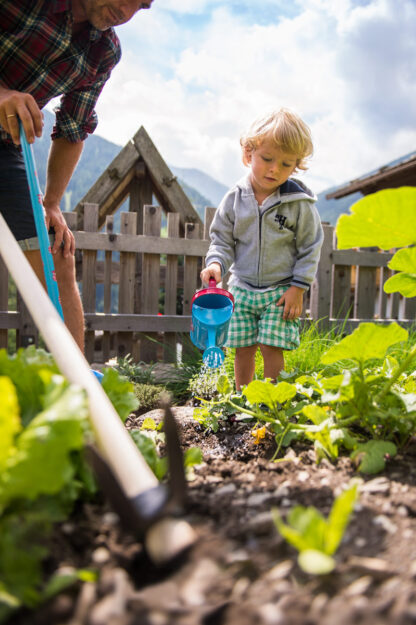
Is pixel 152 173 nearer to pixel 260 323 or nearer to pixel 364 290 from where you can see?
pixel 364 290

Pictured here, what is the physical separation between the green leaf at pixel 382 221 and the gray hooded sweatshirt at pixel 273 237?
1.73 metres

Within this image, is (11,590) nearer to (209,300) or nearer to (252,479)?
(252,479)

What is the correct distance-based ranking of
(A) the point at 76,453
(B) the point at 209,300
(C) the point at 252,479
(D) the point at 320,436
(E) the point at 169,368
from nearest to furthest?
(A) the point at 76,453
(C) the point at 252,479
(D) the point at 320,436
(B) the point at 209,300
(E) the point at 169,368

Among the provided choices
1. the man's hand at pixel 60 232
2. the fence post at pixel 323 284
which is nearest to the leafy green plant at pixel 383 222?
the man's hand at pixel 60 232

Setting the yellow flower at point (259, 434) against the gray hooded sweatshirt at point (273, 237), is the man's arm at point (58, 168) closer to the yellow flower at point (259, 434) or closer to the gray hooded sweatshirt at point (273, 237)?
the gray hooded sweatshirt at point (273, 237)

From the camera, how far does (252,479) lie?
0.92 metres

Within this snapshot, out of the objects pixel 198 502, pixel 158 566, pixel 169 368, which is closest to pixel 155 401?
pixel 169 368

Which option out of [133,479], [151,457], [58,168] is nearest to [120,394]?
[151,457]

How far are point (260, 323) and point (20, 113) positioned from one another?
1.67 metres

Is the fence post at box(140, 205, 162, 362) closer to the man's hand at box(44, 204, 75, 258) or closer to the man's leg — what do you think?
the man's leg

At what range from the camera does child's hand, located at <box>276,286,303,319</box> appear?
8.39 feet

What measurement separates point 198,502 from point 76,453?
232 mm

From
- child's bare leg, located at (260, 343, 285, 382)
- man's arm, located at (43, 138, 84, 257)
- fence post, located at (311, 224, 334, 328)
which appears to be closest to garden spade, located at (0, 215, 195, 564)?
man's arm, located at (43, 138, 84, 257)

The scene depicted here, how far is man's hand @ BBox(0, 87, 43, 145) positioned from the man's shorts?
27.3 inches
